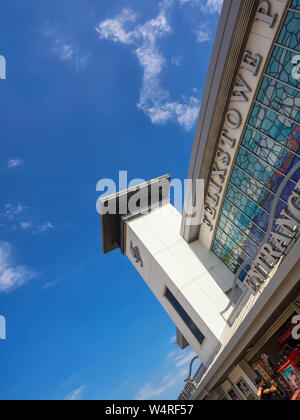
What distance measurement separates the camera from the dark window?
20.2m

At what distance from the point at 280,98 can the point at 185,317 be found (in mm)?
17627

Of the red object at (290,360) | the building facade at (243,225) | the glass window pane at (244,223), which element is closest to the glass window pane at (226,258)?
the building facade at (243,225)

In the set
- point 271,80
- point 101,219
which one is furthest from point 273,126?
point 101,219

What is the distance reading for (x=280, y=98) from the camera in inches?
543

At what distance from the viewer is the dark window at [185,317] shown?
20.2 metres

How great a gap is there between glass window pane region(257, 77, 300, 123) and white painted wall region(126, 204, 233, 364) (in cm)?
1368

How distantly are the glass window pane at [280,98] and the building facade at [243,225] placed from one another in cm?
5

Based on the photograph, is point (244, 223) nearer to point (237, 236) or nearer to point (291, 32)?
point (237, 236)

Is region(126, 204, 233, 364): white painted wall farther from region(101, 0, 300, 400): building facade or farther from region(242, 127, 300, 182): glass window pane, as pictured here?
region(242, 127, 300, 182): glass window pane

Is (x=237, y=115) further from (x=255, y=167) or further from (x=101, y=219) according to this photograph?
(x=101, y=219)

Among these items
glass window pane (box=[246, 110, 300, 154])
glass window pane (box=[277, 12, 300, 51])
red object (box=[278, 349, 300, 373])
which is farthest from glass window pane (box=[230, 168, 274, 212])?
red object (box=[278, 349, 300, 373])

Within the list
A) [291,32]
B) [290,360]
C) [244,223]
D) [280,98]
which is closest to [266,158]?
[280,98]
